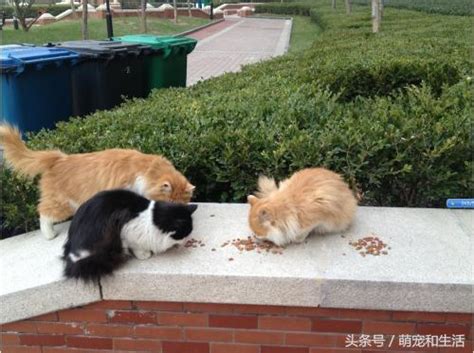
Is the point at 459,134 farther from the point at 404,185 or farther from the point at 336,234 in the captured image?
the point at 336,234

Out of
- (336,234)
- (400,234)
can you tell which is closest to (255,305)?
(336,234)

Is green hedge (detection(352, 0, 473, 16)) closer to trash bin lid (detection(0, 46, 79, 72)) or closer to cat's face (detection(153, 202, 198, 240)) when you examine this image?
trash bin lid (detection(0, 46, 79, 72))

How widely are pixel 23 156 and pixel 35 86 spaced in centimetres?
338

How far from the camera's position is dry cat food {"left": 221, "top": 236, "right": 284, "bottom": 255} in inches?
A: 104

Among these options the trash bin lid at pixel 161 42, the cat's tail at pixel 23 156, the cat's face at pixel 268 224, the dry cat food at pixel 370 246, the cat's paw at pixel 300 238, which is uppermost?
the trash bin lid at pixel 161 42

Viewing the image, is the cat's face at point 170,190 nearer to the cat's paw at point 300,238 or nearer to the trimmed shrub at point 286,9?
the cat's paw at point 300,238

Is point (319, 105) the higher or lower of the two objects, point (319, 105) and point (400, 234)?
the higher

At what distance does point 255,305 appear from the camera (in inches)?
97.3

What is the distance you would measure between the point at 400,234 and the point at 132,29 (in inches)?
930

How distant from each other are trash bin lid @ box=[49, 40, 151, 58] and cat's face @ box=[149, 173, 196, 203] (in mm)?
4354

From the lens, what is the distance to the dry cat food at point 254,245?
2.65 meters

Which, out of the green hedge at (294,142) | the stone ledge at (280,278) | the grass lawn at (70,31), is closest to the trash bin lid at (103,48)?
the green hedge at (294,142)

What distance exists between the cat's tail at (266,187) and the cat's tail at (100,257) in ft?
3.04

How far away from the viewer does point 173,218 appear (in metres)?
2.49
